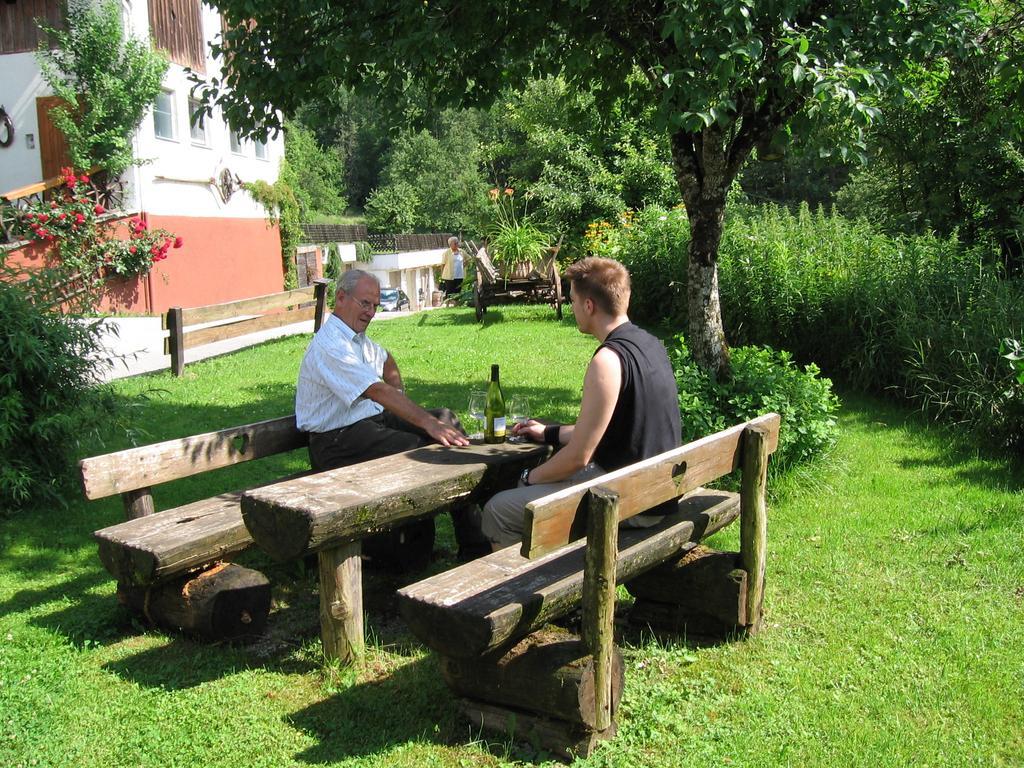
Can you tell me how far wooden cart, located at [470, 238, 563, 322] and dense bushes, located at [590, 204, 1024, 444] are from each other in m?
3.95

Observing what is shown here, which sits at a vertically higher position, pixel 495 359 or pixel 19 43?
pixel 19 43

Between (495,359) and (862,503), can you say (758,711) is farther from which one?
(495,359)

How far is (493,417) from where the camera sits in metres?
4.83

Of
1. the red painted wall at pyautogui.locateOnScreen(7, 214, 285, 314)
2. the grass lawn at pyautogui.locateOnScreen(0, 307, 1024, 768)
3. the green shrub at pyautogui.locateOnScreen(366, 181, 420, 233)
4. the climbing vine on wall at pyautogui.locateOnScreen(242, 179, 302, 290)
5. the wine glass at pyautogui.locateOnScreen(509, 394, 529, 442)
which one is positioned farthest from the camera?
the green shrub at pyautogui.locateOnScreen(366, 181, 420, 233)

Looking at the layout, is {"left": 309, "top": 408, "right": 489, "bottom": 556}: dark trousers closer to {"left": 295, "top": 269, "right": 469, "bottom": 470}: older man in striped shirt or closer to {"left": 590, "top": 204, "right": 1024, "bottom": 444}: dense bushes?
{"left": 295, "top": 269, "right": 469, "bottom": 470}: older man in striped shirt

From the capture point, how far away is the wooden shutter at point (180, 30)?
20297 mm

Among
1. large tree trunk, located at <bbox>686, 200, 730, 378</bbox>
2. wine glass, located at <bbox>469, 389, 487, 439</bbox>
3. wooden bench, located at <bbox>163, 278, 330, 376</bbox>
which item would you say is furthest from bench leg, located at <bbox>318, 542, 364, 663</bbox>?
wooden bench, located at <bbox>163, 278, 330, 376</bbox>

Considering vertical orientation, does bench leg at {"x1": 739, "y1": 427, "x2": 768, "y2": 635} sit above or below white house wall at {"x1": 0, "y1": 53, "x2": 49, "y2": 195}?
below

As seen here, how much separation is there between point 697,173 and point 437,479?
134 inches

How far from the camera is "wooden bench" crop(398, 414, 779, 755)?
3109 millimetres

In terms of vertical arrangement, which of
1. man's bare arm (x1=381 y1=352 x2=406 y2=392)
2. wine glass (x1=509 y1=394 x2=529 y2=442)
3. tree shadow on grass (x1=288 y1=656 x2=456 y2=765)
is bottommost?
tree shadow on grass (x1=288 y1=656 x2=456 y2=765)

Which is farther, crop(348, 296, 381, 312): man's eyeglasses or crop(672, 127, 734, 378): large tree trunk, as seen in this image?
crop(672, 127, 734, 378): large tree trunk

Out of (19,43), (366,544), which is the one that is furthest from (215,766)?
(19,43)

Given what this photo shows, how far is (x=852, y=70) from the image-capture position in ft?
15.6
